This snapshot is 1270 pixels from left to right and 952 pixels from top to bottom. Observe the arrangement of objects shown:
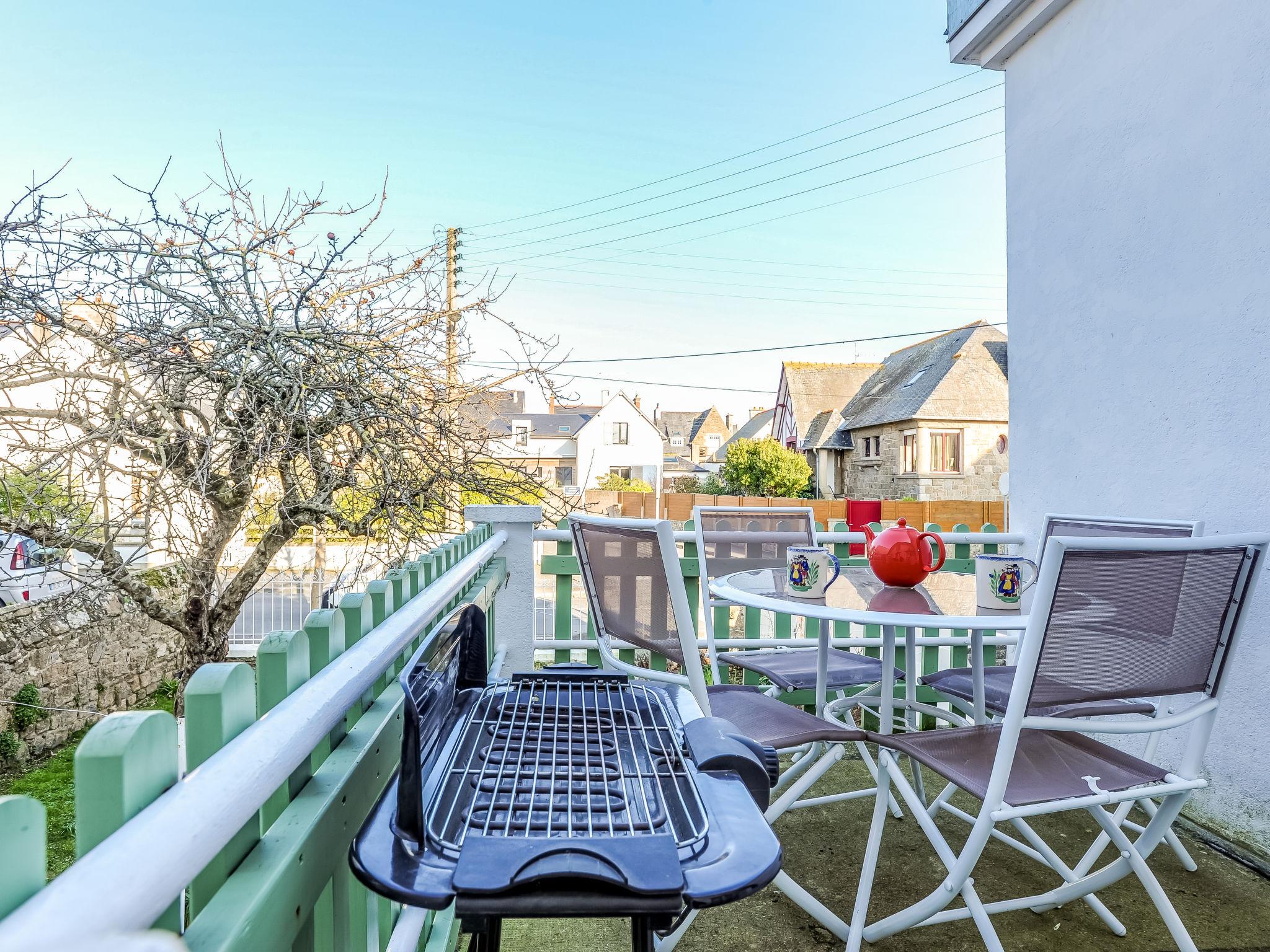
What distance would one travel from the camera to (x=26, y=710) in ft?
18.5

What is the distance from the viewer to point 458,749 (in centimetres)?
98

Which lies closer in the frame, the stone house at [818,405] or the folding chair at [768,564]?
the folding chair at [768,564]

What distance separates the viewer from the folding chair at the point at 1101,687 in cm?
147

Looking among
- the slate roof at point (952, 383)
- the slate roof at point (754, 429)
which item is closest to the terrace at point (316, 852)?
the slate roof at point (952, 383)

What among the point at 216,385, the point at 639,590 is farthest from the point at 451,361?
the point at 639,590

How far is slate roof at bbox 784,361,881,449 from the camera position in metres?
31.3

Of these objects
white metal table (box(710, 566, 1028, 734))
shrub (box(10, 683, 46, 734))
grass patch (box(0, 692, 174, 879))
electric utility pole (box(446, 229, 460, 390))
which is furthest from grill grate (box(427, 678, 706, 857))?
shrub (box(10, 683, 46, 734))

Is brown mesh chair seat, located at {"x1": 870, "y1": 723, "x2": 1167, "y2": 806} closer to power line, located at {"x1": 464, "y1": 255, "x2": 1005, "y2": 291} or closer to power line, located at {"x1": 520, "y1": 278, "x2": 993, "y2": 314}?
power line, located at {"x1": 464, "y1": 255, "x2": 1005, "y2": 291}

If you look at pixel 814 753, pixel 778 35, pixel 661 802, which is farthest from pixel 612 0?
pixel 661 802

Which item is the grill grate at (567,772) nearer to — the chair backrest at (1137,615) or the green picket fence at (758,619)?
the chair backrest at (1137,615)

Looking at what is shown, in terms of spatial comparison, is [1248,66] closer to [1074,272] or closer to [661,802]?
[1074,272]

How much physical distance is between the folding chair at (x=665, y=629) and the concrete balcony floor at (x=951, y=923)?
144mm

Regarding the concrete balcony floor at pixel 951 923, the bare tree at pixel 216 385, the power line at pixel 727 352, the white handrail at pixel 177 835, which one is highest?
the power line at pixel 727 352

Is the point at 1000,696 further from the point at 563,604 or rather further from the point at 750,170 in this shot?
the point at 750,170
